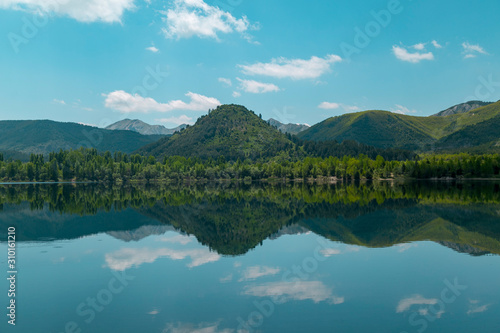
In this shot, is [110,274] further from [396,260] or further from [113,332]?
[396,260]

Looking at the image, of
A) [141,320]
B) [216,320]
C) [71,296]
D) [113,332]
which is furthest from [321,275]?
[71,296]

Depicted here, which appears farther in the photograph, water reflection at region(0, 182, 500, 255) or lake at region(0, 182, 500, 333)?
water reflection at region(0, 182, 500, 255)

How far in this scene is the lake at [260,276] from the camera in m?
16.2

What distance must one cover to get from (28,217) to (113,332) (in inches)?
1896

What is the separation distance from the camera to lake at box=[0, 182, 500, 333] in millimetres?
16250

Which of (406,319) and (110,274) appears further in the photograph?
(110,274)

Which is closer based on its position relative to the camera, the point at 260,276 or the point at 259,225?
the point at 260,276

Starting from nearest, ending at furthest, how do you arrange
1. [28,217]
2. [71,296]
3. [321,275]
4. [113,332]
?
[113,332] → [71,296] → [321,275] → [28,217]

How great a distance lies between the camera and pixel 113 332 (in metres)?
15.1

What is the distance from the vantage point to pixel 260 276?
23469mm

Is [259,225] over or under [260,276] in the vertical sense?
under

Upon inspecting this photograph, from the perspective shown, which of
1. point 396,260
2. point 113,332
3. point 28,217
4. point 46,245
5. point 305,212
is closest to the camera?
point 113,332

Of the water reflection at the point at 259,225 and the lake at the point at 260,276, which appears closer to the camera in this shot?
the lake at the point at 260,276

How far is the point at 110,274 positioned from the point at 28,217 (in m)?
38.4
